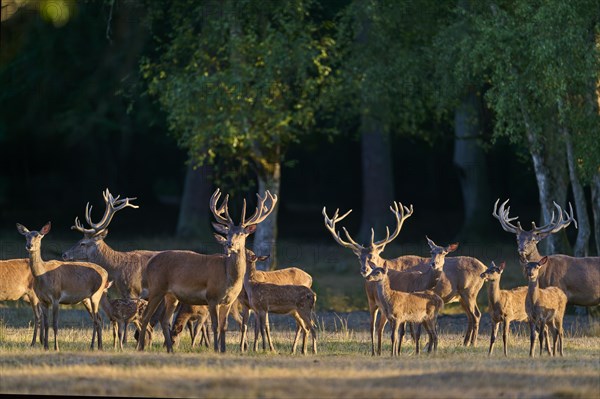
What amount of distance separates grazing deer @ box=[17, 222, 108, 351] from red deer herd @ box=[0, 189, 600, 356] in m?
0.01

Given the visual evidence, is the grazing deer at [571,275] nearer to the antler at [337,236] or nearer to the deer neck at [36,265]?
the antler at [337,236]

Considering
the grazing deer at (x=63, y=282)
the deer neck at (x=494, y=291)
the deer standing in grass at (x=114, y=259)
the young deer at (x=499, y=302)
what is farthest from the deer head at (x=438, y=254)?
the grazing deer at (x=63, y=282)

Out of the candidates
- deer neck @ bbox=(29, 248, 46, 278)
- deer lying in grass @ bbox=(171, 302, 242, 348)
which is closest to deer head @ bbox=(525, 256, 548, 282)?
deer lying in grass @ bbox=(171, 302, 242, 348)

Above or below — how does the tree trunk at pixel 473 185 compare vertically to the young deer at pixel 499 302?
above

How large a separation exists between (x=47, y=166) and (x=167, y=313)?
2973 centimetres

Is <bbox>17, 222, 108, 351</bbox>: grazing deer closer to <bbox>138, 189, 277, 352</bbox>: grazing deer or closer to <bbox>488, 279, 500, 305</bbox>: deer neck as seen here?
<bbox>138, 189, 277, 352</bbox>: grazing deer

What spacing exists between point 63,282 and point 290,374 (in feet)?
15.7

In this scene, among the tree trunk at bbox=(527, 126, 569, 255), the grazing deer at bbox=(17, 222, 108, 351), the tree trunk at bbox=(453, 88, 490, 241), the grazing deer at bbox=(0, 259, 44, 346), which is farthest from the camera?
the tree trunk at bbox=(453, 88, 490, 241)

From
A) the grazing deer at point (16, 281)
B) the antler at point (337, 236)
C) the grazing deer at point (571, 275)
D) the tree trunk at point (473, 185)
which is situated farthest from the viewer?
the tree trunk at point (473, 185)

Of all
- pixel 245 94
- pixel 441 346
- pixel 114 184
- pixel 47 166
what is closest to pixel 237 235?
pixel 441 346

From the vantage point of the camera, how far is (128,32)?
107 feet

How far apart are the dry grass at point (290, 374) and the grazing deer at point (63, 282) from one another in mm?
789

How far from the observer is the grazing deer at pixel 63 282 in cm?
A: 1722

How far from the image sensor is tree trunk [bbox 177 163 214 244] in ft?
114
